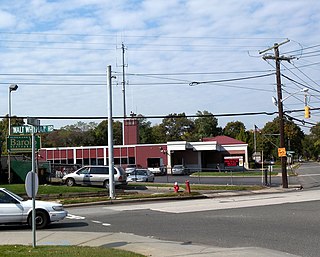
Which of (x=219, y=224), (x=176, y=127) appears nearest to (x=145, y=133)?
(x=176, y=127)

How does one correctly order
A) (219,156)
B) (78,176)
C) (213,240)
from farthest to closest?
(219,156)
(78,176)
(213,240)

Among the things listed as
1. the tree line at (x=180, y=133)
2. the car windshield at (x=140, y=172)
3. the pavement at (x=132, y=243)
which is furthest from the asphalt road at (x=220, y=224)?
the tree line at (x=180, y=133)

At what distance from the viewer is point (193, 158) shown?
3113 inches

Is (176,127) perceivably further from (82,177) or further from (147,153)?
(82,177)

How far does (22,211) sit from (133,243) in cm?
457

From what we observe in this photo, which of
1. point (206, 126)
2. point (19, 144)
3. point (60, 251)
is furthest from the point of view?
point (206, 126)

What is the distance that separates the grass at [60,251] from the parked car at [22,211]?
13.1 ft

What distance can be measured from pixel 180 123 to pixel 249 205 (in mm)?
127009

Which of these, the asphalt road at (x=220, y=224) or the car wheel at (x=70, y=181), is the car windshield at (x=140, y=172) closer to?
the car wheel at (x=70, y=181)

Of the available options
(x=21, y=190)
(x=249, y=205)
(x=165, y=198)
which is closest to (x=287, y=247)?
(x=249, y=205)

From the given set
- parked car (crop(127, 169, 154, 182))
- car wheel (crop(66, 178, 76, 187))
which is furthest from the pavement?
parked car (crop(127, 169, 154, 182))

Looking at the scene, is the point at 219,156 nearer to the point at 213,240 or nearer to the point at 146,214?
the point at 146,214

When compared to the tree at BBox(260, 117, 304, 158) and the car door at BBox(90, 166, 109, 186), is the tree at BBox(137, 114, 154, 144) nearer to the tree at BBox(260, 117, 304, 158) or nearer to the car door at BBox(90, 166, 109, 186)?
the tree at BBox(260, 117, 304, 158)

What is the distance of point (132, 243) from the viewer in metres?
12.0
